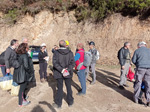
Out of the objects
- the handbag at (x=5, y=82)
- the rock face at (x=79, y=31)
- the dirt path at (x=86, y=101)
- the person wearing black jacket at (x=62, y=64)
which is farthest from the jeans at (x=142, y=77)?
the rock face at (x=79, y=31)

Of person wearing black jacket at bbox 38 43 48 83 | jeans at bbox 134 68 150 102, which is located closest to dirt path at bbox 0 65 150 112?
jeans at bbox 134 68 150 102

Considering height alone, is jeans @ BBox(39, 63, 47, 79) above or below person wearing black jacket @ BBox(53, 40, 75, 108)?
below

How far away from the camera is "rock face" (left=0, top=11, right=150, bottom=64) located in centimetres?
1233

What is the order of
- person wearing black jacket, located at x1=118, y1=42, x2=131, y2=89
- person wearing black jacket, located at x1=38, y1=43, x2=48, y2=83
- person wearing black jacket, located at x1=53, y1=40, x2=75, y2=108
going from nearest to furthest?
person wearing black jacket, located at x1=53, y1=40, x2=75, y2=108
person wearing black jacket, located at x1=118, y1=42, x2=131, y2=89
person wearing black jacket, located at x1=38, y1=43, x2=48, y2=83

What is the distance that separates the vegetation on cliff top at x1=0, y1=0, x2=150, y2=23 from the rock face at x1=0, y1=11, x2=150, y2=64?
63 centimetres

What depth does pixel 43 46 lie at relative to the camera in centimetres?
584

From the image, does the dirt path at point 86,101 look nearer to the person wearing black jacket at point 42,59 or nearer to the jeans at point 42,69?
the jeans at point 42,69

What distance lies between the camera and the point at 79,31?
15.1 m

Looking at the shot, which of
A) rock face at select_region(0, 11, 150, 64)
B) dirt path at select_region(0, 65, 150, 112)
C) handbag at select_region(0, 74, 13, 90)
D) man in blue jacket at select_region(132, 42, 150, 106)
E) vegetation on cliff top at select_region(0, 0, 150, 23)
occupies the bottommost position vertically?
dirt path at select_region(0, 65, 150, 112)

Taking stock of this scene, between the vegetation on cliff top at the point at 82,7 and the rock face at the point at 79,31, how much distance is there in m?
0.63

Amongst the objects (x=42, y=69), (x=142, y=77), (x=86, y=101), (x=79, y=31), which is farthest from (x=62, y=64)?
(x=79, y=31)

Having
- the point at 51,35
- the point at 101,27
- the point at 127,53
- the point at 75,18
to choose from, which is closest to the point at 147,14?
the point at 101,27

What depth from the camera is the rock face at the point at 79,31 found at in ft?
40.4

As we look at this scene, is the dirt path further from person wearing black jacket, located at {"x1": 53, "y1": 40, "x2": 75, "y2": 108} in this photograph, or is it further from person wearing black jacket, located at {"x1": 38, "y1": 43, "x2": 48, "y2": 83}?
person wearing black jacket, located at {"x1": 38, "y1": 43, "x2": 48, "y2": 83}
